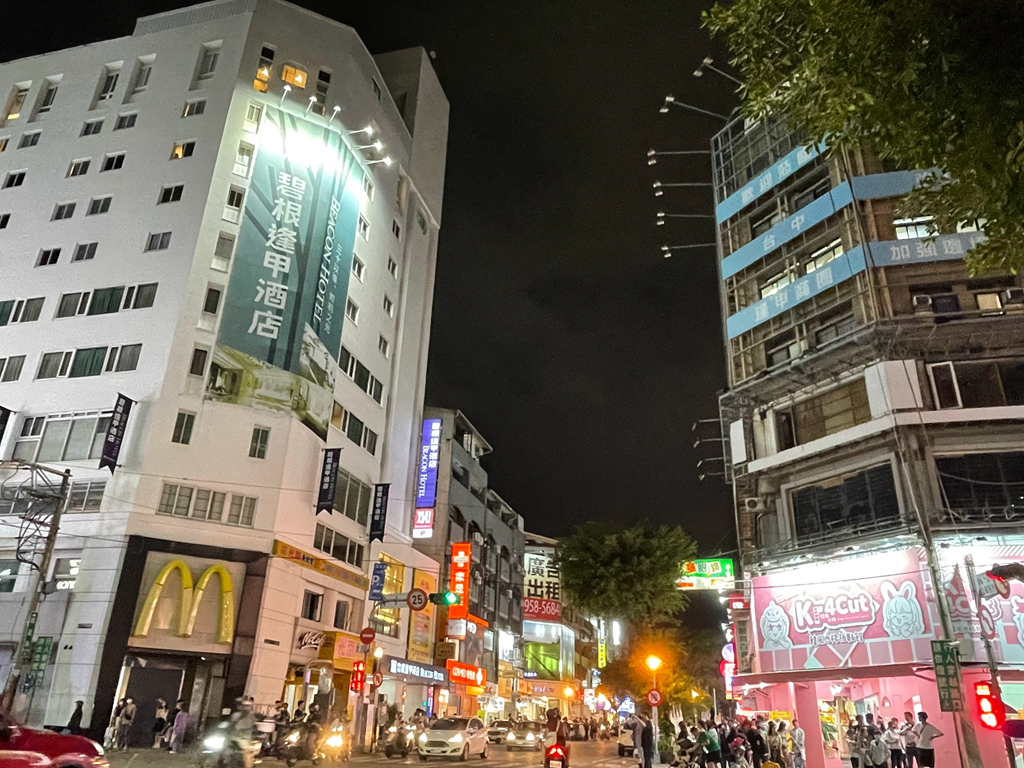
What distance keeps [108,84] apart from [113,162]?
19.8ft

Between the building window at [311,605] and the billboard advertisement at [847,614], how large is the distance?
17.1 meters

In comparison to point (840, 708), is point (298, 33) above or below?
above

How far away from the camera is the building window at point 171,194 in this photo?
30797 millimetres

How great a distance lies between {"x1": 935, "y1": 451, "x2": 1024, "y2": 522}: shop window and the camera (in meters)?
21.7

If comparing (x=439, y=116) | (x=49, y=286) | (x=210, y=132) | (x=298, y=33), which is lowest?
A: (x=49, y=286)

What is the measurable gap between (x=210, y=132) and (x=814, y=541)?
30120 mm

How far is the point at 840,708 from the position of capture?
27562mm

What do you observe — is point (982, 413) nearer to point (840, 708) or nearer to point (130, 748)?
point (840, 708)

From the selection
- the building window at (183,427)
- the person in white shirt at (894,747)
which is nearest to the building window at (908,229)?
the person in white shirt at (894,747)

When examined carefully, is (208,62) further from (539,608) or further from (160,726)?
(539,608)

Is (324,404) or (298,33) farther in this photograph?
(298,33)

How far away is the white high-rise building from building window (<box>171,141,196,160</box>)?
1.06ft

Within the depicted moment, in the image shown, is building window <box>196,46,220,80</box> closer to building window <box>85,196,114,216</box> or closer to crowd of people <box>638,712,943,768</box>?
building window <box>85,196,114,216</box>

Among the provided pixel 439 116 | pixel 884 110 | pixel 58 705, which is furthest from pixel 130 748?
pixel 439 116
